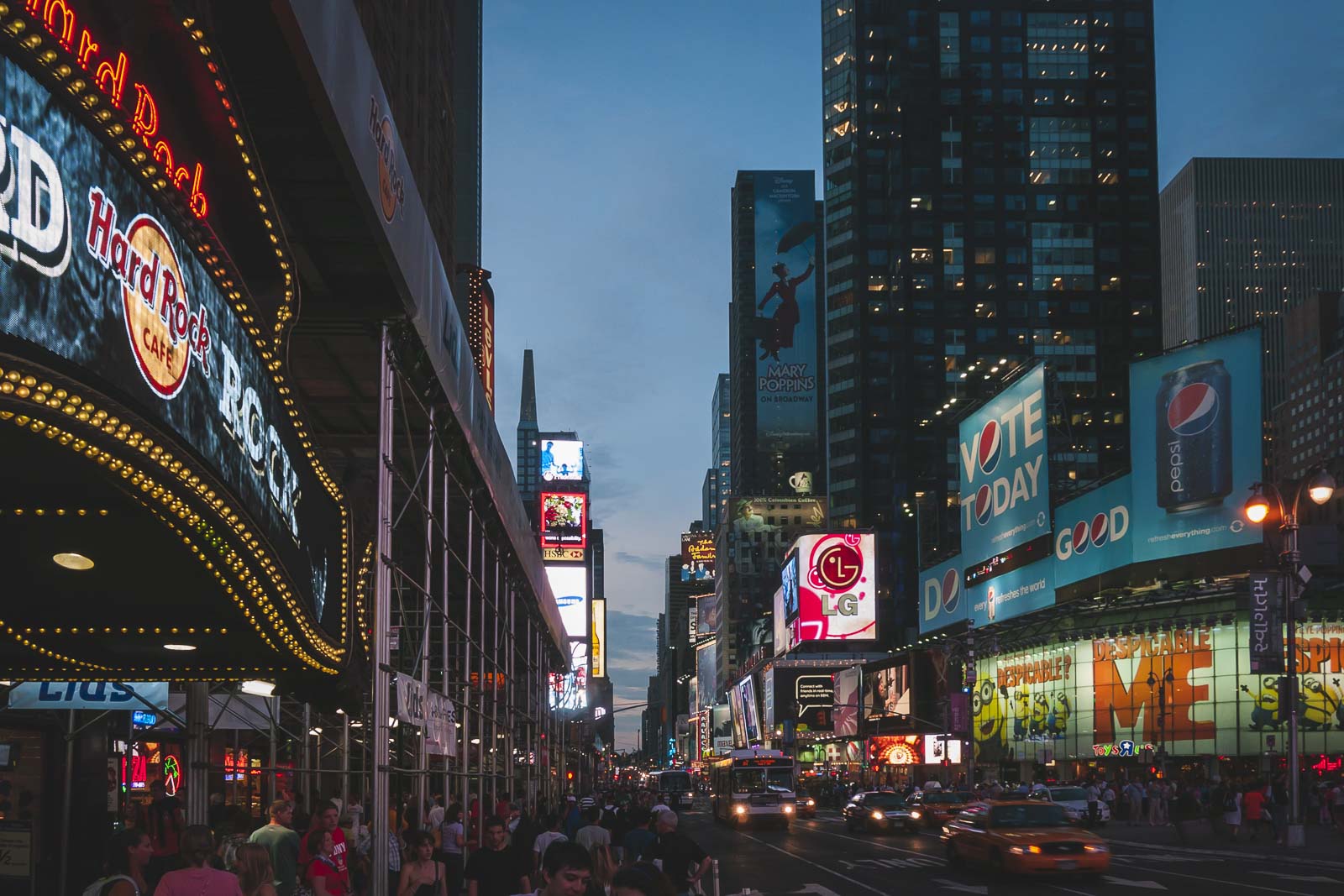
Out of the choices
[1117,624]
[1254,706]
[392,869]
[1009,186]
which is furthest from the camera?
[1009,186]

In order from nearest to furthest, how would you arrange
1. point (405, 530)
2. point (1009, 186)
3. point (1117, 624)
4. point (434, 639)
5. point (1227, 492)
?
point (405, 530)
point (434, 639)
point (1227, 492)
point (1117, 624)
point (1009, 186)

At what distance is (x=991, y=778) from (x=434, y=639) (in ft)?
199

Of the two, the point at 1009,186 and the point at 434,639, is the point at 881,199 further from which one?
the point at 434,639

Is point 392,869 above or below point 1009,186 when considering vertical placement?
below

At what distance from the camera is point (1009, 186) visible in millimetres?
159875

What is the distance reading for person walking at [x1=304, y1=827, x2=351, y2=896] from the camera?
12.5m

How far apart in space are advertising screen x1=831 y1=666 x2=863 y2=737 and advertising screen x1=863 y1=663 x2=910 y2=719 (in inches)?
61.5

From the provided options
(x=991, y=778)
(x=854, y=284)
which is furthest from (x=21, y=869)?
(x=854, y=284)

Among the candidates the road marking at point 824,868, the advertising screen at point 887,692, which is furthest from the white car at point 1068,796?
the advertising screen at point 887,692

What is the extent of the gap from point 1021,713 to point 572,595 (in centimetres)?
3439

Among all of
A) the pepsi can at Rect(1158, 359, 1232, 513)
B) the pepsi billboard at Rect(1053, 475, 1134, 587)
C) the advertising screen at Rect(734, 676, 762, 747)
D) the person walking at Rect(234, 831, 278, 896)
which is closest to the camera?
the person walking at Rect(234, 831, 278, 896)

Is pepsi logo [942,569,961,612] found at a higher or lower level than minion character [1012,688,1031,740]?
higher

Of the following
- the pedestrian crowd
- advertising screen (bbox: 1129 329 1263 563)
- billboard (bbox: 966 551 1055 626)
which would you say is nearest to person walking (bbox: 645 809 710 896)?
the pedestrian crowd

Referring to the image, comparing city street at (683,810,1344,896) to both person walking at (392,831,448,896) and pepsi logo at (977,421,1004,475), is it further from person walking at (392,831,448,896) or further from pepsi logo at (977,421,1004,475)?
pepsi logo at (977,421,1004,475)
